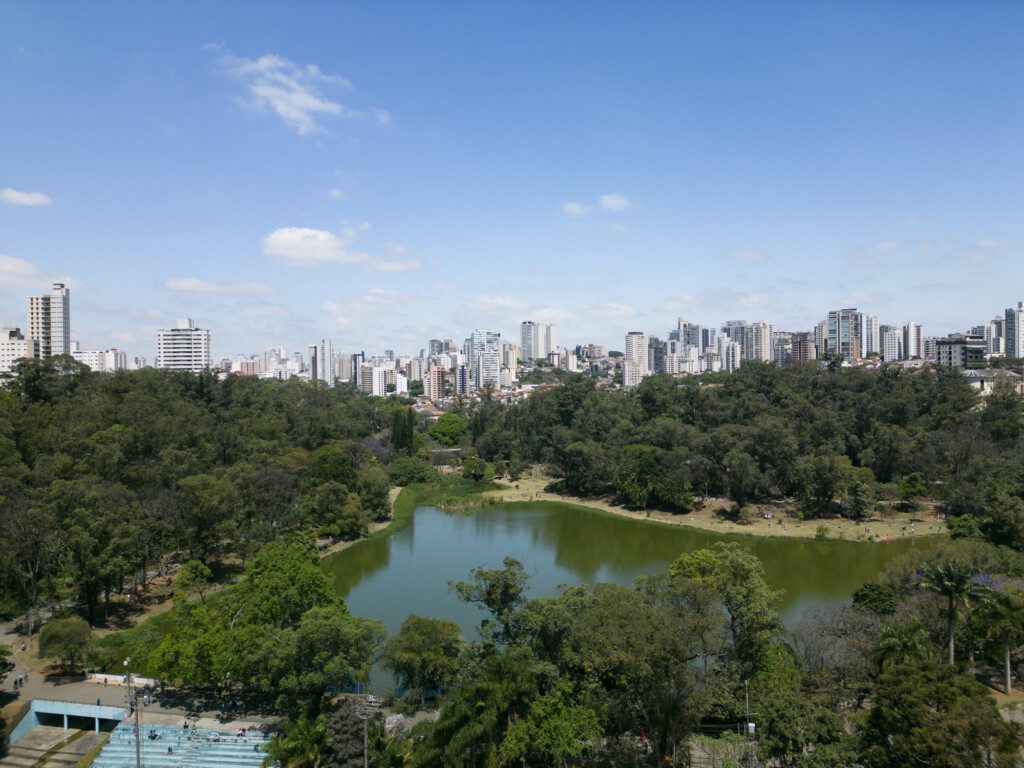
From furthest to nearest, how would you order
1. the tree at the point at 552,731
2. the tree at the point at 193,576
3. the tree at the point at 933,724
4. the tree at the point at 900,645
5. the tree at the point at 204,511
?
the tree at the point at 204,511 → the tree at the point at 193,576 → the tree at the point at 900,645 → the tree at the point at 552,731 → the tree at the point at 933,724

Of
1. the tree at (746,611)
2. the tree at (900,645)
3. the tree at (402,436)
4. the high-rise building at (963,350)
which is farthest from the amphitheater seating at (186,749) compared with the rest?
the high-rise building at (963,350)

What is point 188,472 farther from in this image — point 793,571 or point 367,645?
point 793,571

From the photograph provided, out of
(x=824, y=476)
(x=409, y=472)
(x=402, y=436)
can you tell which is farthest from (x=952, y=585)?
(x=402, y=436)

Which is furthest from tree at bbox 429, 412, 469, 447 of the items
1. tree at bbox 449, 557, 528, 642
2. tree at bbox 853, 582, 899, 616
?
tree at bbox 449, 557, 528, 642

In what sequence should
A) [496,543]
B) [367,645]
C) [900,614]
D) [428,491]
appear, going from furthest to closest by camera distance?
[428,491]
[496,543]
[900,614]
[367,645]

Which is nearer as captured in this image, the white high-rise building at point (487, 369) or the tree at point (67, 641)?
the tree at point (67, 641)

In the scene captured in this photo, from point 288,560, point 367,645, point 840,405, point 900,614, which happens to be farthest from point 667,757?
point 840,405

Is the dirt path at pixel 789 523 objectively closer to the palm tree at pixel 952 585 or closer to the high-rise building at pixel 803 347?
the palm tree at pixel 952 585
